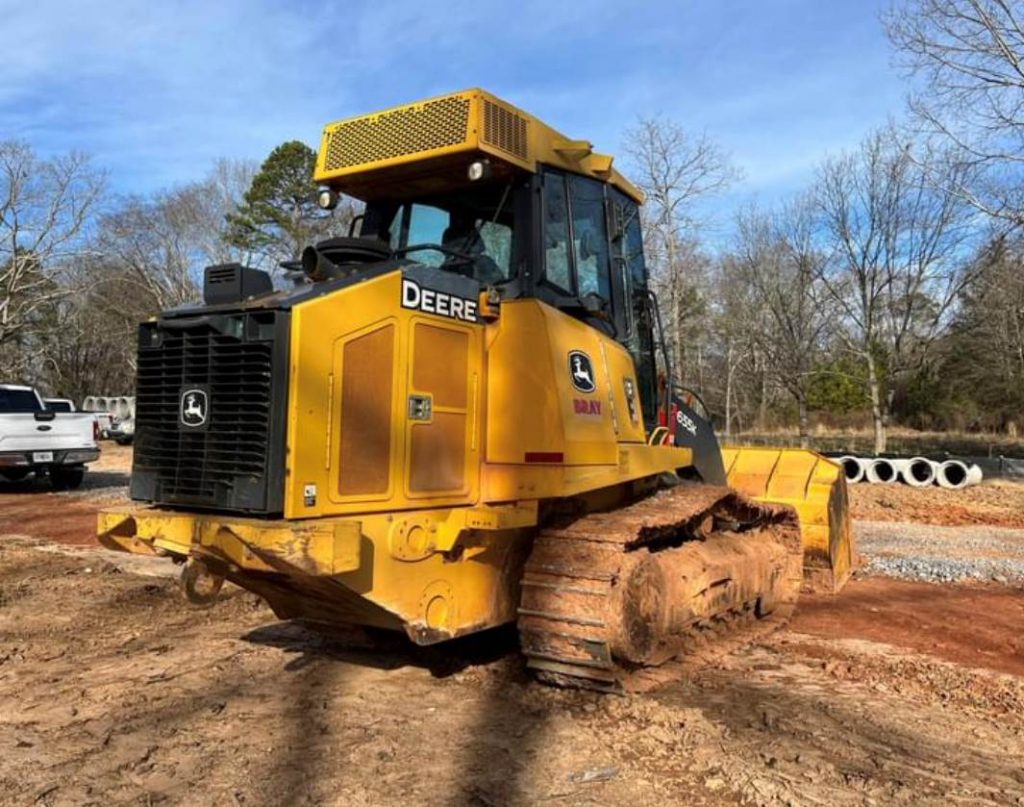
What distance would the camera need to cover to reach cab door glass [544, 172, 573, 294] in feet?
17.8

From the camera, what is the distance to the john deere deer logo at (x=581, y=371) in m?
5.14

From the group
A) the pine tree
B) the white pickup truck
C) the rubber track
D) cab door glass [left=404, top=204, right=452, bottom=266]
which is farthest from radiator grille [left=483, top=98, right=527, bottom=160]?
the pine tree

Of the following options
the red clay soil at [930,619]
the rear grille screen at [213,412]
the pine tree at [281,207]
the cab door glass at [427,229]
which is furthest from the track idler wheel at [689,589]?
the pine tree at [281,207]

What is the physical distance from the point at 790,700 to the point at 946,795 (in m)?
1.35

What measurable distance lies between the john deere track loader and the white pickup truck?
43.1ft

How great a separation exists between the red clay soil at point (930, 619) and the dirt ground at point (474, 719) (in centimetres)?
4

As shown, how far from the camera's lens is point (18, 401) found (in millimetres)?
17250

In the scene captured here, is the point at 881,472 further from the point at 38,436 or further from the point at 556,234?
the point at 38,436

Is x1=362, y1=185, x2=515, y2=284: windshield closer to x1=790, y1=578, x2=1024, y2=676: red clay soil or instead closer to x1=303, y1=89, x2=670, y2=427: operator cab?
x1=303, y1=89, x2=670, y2=427: operator cab

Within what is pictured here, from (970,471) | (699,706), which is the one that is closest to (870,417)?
(970,471)

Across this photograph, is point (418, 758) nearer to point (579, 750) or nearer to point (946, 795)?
point (579, 750)

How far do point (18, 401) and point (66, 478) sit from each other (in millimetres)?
1910

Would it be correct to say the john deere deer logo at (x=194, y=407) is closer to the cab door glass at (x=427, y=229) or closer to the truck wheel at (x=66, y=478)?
the cab door glass at (x=427, y=229)

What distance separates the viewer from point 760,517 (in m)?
7.33
